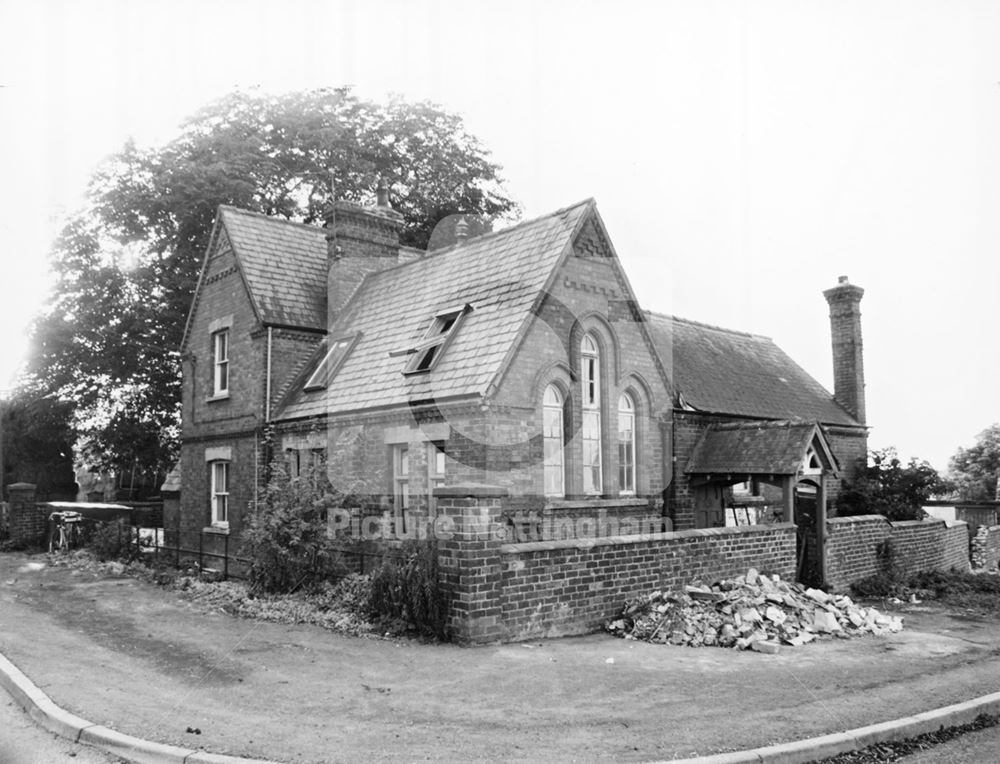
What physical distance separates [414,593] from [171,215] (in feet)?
75.9

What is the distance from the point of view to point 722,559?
48.3 ft

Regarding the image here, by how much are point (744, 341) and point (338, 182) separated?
17.3m

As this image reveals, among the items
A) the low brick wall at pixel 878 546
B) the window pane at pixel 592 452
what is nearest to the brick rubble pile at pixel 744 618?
the window pane at pixel 592 452

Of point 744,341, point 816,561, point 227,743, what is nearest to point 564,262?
point 816,561

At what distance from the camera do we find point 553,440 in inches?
605

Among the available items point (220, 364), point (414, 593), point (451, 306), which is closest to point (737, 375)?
point (451, 306)

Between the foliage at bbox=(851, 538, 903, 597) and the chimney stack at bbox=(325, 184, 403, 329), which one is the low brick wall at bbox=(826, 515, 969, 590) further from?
the chimney stack at bbox=(325, 184, 403, 329)

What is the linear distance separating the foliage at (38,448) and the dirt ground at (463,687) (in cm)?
1916

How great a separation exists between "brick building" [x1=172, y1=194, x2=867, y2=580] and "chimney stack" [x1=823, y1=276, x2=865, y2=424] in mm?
5801

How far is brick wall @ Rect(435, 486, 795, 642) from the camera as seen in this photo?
1127 cm

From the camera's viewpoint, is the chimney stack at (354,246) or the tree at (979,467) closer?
the chimney stack at (354,246)

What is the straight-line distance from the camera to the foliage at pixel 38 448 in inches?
1213

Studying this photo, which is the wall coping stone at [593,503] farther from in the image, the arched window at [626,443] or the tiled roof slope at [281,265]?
the tiled roof slope at [281,265]

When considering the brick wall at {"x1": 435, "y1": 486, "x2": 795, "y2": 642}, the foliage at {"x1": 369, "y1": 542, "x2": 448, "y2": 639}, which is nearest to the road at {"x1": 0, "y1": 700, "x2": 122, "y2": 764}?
the foliage at {"x1": 369, "y1": 542, "x2": 448, "y2": 639}
